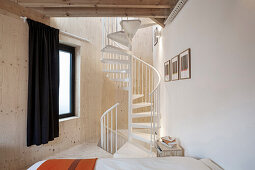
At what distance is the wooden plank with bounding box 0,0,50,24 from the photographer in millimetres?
2133

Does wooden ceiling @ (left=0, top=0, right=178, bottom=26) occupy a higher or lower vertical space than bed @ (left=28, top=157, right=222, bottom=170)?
higher

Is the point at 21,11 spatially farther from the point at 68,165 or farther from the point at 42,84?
the point at 68,165

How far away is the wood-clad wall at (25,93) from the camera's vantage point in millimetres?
2117

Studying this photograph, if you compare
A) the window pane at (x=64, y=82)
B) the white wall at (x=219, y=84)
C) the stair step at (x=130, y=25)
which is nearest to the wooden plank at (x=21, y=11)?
the window pane at (x=64, y=82)

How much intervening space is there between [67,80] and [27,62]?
3.15ft

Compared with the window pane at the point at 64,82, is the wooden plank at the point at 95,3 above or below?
above

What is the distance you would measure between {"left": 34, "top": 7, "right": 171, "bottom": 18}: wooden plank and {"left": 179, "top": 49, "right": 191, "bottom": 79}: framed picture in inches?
43.1

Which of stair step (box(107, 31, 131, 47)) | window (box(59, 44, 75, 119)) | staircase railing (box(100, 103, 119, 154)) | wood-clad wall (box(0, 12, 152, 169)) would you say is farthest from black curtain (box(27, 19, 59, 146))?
stair step (box(107, 31, 131, 47))

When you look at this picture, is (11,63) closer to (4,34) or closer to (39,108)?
(4,34)

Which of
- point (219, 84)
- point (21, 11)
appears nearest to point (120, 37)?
point (21, 11)

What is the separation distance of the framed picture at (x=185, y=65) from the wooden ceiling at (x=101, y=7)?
95 centimetres

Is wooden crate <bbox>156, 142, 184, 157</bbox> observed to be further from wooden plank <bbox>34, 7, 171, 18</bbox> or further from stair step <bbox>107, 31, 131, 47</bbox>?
wooden plank <bbox>34, 7, 171, 18</bbox>

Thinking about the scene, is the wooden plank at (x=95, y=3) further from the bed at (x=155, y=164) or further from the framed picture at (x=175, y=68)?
the bed at (x=155, y=164)

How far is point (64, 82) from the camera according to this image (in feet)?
10.4
